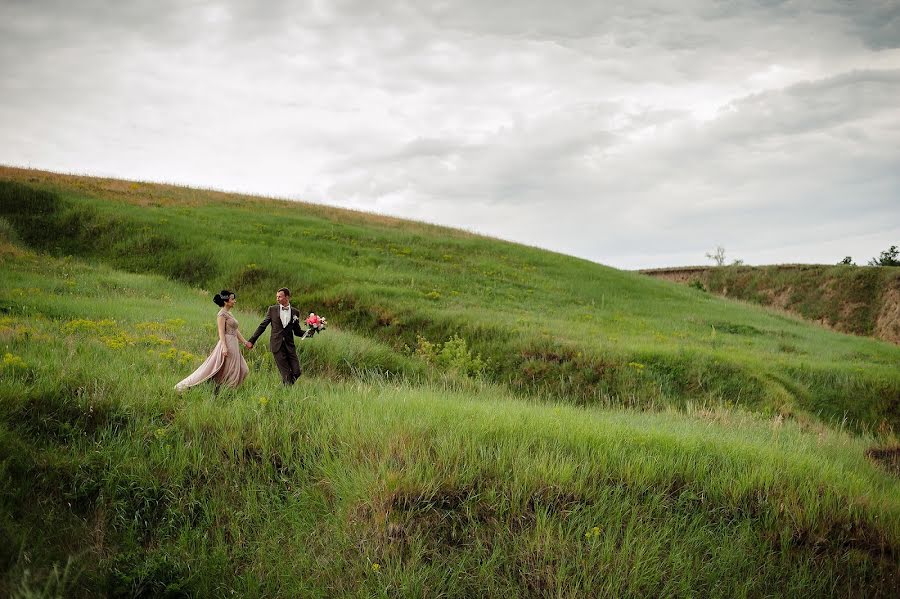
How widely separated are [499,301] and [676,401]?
32.8ft

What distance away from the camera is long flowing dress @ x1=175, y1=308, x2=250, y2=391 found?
654 cm

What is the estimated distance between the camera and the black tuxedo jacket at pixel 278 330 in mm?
7660

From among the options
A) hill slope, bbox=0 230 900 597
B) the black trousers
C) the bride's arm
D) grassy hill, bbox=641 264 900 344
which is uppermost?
grassy hill, bbox=641 264 900 344

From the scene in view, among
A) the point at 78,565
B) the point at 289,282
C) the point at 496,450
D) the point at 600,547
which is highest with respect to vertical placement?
the point at 289,282

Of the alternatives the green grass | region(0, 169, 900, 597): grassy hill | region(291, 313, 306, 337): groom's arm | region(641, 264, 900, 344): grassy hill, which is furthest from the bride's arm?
the green grass

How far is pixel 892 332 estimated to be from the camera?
36781mm

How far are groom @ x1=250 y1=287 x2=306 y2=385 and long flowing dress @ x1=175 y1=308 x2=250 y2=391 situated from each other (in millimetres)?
627

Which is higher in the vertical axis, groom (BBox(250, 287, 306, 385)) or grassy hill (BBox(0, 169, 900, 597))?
groom (BBox(250, 287, 306, 385))

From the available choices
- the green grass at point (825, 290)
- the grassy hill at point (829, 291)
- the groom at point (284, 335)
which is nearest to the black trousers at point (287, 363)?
the groom at point (284, 335)

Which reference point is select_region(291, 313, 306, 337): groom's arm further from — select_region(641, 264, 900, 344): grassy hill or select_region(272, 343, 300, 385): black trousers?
select_region(641, 264, 900, 344): grassy hill

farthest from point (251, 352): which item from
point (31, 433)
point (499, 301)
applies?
point (499, 301)

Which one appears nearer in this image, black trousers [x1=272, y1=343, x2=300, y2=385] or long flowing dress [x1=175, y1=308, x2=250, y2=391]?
long flowing dress [x1=175, y1=308, x2=250, y2=391]

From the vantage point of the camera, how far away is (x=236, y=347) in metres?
6.98

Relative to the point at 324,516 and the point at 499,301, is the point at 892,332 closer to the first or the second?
the point at 499,301
